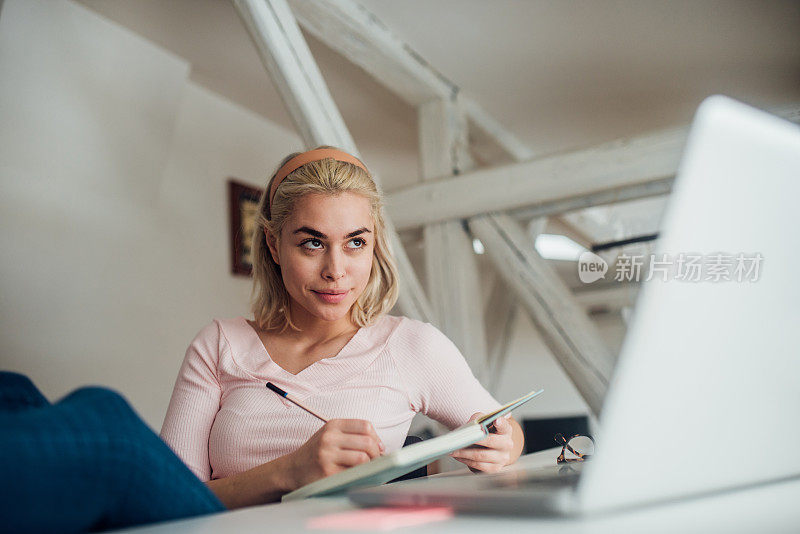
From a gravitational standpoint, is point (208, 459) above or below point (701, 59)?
below

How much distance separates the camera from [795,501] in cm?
46

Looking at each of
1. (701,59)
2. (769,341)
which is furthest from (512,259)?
(769,341)

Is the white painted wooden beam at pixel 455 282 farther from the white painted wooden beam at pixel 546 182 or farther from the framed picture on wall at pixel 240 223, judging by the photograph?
the framed picture on wall at pixel 240 223

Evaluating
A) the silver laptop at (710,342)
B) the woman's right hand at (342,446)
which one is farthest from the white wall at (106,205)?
the silver laptop at (710,342)

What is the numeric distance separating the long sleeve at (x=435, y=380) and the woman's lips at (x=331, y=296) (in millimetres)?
139

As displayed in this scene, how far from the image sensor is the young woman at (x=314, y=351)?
44.6 inches

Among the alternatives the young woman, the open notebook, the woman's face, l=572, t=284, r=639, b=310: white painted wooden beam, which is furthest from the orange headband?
l=572, t=284, r=639, b=310: white painted wooden beam

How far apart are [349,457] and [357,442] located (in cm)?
2

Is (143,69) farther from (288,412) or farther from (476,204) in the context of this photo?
(288,412)

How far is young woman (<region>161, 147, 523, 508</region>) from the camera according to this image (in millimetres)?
1134

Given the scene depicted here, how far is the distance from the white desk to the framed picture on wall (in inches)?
108

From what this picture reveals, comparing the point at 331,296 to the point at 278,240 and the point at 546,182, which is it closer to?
the point at 278,240

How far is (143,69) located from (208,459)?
1957 millimetres

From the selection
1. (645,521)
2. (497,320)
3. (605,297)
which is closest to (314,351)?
(645,521)
